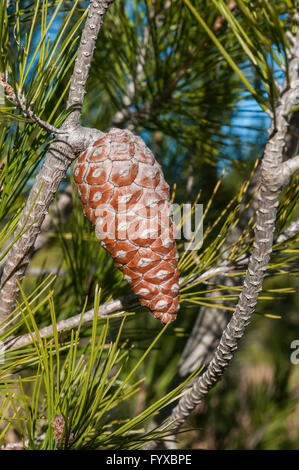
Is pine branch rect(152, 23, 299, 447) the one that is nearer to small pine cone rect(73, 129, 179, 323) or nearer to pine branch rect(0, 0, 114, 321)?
small pine cone rect(73, 129, 179, 323)

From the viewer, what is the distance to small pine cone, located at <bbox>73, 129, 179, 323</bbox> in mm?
409

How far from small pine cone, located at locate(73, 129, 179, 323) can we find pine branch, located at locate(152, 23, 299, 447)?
0.22ft

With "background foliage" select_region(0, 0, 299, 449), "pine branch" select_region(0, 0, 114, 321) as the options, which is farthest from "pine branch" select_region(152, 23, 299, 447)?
"pine branch" select_region(0, 0, 114, 321)

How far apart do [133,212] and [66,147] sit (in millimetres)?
97

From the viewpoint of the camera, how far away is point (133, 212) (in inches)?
16.1

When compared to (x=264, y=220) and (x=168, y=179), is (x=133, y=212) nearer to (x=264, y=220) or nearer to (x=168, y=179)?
(x=264, y=220)

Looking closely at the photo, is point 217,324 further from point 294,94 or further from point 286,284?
point 286,284

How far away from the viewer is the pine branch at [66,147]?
0.41 m

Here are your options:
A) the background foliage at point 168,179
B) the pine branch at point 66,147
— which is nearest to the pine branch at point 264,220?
the background foliage at point 168,179

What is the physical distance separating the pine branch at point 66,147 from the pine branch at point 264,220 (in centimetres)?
→ 18

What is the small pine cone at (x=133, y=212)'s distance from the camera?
0.41 m

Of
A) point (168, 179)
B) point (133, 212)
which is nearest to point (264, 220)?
point (133, 212)

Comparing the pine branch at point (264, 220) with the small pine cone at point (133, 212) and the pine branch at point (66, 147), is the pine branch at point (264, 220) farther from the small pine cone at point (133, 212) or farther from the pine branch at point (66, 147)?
the pine branch at point (66, 147)
